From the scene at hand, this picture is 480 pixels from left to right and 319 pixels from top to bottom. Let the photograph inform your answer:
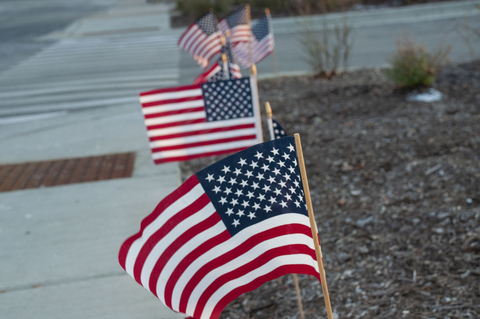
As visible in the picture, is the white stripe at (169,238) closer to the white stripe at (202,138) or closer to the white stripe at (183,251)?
the white stripe at (183,251)

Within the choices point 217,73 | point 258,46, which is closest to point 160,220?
point 217,73

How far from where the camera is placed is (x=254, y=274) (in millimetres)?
2557

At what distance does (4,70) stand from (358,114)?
1086 cm

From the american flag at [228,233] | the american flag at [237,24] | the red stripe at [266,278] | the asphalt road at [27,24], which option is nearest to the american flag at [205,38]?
the american flag at [237,24]

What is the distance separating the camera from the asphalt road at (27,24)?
16795mm

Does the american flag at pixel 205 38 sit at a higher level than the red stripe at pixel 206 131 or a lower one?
higher

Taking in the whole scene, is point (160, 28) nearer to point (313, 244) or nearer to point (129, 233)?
point (129, 233)

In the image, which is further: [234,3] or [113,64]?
[234,3]

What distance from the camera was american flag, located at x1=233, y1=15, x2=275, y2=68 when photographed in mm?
7793

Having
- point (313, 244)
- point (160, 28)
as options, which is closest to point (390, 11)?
point (160, 28)

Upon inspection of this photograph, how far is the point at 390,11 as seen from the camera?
17.0 meters

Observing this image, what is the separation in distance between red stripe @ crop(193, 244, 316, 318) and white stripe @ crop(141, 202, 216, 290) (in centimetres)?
31

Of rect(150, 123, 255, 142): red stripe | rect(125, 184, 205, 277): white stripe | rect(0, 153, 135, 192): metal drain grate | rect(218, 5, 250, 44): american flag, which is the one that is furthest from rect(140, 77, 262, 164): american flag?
rect(218, 5, 250, 44): american flag

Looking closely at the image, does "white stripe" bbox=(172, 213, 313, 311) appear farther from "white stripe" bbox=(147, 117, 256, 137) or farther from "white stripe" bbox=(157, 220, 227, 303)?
"white stripe" bbox=(147, 117, 256, 137)
